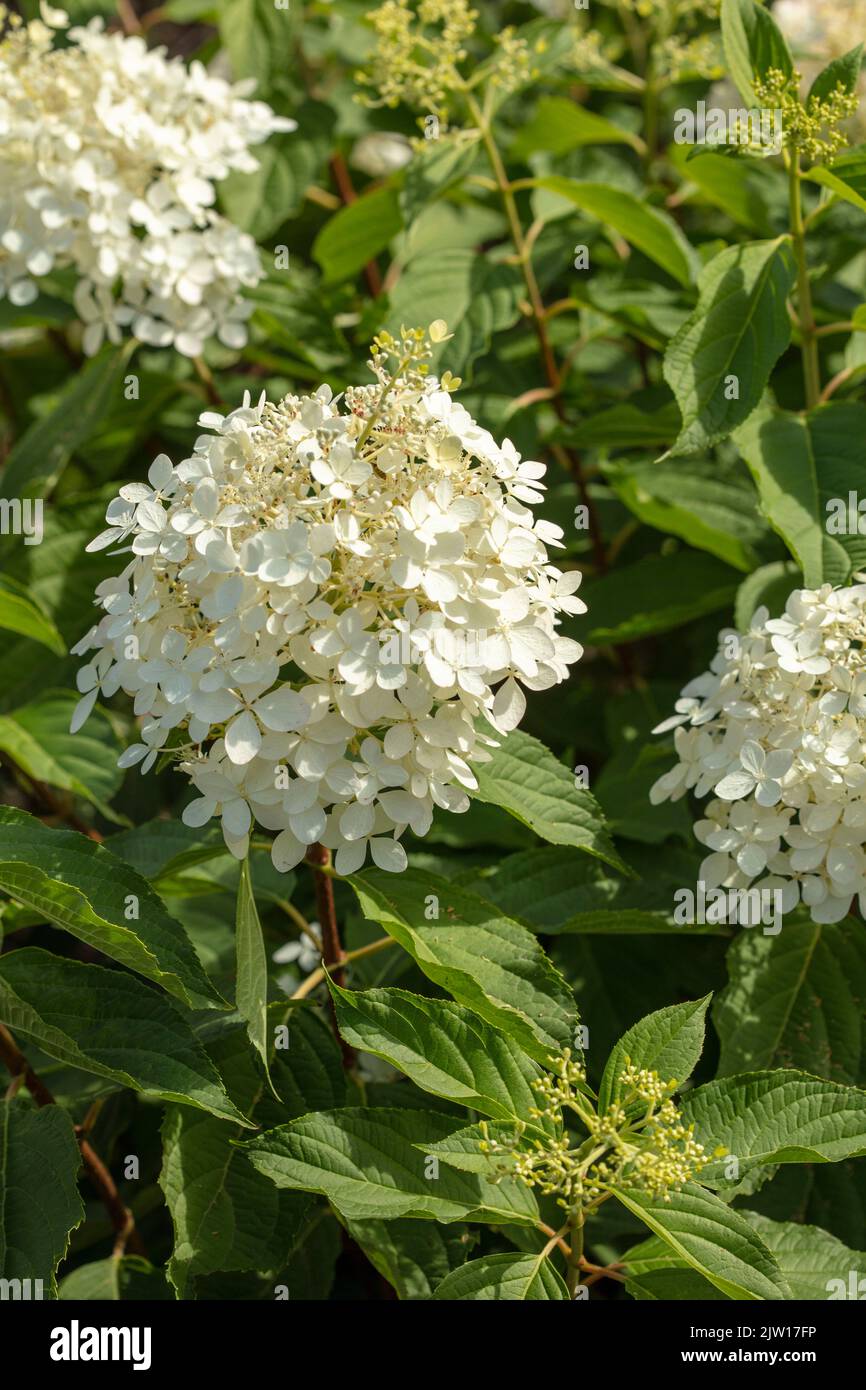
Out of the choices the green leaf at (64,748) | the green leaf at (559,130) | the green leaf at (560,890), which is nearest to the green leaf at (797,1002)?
the green leaf at (560,890)

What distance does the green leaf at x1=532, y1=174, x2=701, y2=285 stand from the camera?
6.90 feet

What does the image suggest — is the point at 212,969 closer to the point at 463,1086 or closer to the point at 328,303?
the point at 463,1086

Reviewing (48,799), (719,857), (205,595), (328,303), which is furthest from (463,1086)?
(328,303)

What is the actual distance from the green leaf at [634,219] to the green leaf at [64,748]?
1076 mm

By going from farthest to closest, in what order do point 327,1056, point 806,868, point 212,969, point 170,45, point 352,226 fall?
point 170,45
point 352,226
point 212,969
point 327,1056
point 806,868

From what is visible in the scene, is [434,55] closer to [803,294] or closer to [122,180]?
[122,180]

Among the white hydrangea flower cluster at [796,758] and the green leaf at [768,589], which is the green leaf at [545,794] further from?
the green leaf at [768,589]

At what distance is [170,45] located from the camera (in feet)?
13.0

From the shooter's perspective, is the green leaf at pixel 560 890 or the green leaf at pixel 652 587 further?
the green leaf at pixel 652 587

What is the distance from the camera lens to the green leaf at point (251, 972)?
1.39m

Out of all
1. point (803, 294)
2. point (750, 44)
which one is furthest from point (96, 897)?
point (750, 44)

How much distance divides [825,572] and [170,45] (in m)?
3.12

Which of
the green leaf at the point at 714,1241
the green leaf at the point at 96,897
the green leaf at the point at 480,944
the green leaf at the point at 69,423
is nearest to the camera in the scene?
the green leaf at the point at 714,1241

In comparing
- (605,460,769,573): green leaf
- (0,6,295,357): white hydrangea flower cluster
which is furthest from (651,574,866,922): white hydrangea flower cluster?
(0,6,295,357): white hydrangea flower cluster
